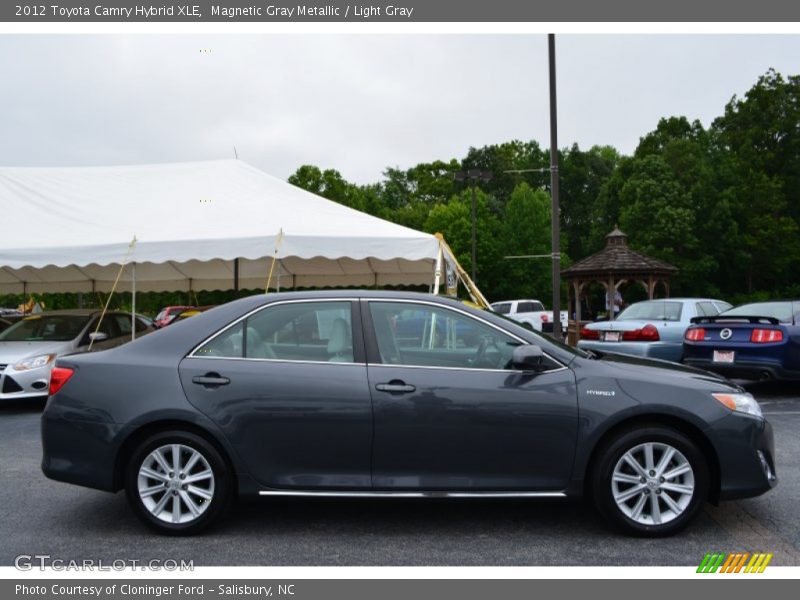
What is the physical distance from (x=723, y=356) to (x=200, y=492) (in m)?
7.96

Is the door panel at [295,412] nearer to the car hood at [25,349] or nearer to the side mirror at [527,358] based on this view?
the side mirror at [527,358]

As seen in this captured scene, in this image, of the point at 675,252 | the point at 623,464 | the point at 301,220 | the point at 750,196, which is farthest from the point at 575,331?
the point at 750,196

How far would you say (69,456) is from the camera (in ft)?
15.0

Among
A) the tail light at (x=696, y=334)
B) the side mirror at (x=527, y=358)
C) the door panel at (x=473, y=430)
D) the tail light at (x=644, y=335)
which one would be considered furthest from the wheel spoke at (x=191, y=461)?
the tail light at (x=644, y=335)

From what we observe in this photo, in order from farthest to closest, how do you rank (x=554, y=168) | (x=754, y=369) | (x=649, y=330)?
(x=554, y=168) < (x=649, y=330) < (x=754, y=369)

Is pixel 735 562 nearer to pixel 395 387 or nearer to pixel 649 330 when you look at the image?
pixel 395 387

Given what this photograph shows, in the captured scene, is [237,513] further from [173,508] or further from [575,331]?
[575,331]

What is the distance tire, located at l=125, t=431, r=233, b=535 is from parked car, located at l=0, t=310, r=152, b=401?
5298mm

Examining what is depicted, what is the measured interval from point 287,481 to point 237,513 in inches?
33.2

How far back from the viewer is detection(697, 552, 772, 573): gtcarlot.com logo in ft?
12.9

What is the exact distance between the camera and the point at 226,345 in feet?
15.3

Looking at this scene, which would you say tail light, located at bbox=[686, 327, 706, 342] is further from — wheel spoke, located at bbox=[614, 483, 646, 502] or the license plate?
wheel spoke, located at bbox=[614, 483, 646, 502]

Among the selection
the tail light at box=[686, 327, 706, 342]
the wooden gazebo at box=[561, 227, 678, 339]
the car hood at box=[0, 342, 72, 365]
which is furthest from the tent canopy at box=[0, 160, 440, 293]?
the wooden gazebo at box=[561, 227, 678, 339]

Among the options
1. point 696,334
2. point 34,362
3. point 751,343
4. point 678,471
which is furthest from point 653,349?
point 34,362
